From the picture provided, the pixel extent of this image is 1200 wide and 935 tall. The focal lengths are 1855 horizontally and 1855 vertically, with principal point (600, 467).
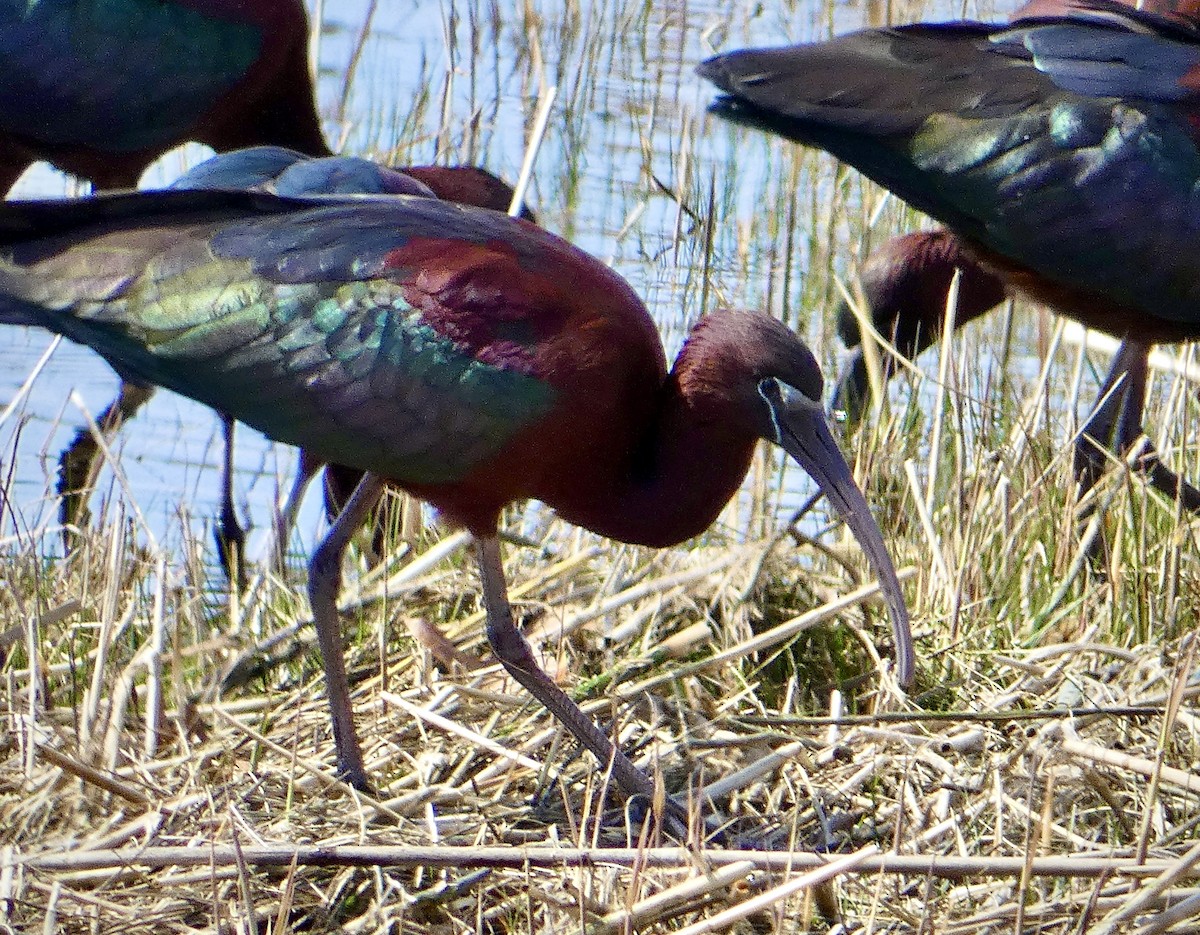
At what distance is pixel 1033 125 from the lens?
4.49m

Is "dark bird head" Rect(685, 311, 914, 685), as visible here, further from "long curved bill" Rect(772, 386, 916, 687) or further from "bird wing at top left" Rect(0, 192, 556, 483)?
"bird wing at top left" Rect(0, 192, 556, 483)

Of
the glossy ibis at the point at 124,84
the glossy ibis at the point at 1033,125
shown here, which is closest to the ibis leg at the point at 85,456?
the glossy ibis at the point at 124,84

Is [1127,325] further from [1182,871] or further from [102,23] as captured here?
[102,23]

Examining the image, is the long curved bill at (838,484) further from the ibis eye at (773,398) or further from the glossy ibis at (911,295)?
the glossy ibis at (911,295)

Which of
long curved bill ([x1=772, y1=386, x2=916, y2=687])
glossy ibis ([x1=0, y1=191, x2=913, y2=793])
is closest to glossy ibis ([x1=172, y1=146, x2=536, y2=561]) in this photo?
glossy ibis ([x1=0, y1=191, x2=913, y2=793])

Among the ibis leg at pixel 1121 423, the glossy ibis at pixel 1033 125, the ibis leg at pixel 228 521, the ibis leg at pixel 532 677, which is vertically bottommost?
the ibis leg at pixel 228 521

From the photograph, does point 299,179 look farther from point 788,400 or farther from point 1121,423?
point 1121,423

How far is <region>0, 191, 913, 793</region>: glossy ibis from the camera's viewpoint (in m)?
3.52

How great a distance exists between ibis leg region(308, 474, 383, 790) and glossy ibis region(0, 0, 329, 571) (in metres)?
1.40

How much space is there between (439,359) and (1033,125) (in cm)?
177

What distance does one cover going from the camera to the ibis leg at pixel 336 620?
3547mm

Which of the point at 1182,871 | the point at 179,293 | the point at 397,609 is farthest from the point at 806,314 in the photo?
the point at 1182,871

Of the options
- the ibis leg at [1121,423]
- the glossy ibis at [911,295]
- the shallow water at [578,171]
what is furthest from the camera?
the glossy ibis at [911,295]

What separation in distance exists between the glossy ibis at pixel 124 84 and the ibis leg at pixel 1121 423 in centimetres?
233
